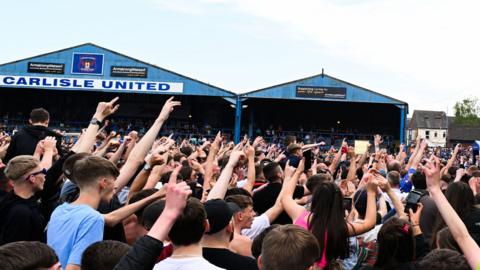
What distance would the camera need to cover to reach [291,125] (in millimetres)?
44125

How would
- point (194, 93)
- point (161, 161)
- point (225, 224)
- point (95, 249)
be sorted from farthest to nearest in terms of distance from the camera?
point (194, 93)
point (161, 161)
point (225, 224)
point (95, 249)

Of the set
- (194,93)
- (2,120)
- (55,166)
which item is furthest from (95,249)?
(2,120)

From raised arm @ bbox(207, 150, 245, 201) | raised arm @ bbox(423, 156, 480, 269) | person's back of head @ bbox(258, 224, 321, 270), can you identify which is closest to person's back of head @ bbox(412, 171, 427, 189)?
raised arm @ bbox(207, 150, 245, 201)

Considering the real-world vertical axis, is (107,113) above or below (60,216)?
above

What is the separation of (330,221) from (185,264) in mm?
1480

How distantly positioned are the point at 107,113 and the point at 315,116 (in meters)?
39.4

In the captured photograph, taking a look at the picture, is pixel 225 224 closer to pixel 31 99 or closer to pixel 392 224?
pixel 392 224

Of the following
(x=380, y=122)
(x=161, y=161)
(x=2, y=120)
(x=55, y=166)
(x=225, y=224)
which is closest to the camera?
(x=225, y=224)

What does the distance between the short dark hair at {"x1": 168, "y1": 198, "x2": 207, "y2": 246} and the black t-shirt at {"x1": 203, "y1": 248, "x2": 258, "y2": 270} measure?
1.41 ft

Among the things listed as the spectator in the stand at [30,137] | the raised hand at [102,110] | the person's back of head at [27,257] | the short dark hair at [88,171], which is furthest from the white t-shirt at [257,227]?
the spectator in the stand at [30,137]

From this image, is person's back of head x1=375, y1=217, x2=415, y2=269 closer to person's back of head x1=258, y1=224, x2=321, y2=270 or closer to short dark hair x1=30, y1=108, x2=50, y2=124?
person's back of head x1=258, y1=224, x2=321, y2=270

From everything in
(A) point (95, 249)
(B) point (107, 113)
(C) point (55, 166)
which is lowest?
(A) point (95, 249)

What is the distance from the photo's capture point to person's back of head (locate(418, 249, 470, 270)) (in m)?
3.05

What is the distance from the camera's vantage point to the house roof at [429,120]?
10325cm
